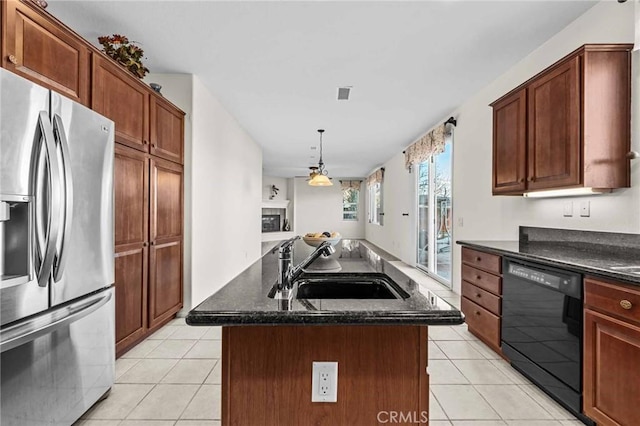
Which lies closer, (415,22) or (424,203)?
(415,22)

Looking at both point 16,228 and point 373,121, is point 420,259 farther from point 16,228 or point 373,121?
point 16,228

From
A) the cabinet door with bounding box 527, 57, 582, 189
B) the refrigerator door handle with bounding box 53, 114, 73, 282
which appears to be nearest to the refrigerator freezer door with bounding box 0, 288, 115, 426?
the refrigerator door handle with bounding box 53, 114, 73, 282

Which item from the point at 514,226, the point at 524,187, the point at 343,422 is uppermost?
the point at 524,187

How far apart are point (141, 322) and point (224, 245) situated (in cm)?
185

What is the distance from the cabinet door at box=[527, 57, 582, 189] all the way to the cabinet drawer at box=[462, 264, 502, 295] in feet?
2.50

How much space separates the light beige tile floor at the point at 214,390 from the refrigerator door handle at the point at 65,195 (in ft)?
3.15

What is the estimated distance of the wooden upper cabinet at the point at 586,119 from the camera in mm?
1954

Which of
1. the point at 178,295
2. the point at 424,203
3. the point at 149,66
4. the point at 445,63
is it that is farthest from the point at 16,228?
the point at 424,203

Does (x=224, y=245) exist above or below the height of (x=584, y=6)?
below

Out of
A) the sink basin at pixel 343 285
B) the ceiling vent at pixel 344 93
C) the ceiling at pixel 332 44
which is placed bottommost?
the sink basin at pixel 343 285

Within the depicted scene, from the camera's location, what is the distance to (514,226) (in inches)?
121

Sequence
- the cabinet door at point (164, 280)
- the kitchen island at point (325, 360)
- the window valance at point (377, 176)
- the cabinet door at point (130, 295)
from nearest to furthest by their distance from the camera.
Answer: the kitchen island at point (325, 360), the cabinet door at point (130, 295), the cabinet door at point (164, 280), the window valance at point (377, 176)

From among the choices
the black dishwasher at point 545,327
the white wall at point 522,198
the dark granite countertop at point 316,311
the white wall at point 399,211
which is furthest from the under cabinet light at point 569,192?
the white wall at point 399,211

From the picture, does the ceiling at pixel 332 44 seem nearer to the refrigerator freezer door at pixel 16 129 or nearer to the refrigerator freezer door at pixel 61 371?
the refrigerator freezer door at pixel 16 129
